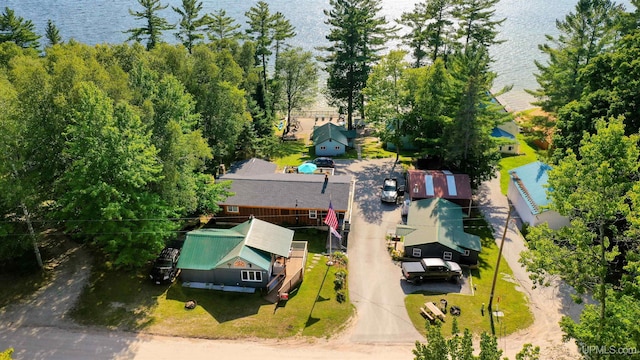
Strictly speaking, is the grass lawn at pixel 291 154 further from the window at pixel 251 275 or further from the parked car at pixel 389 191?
the window at pixel 251 275

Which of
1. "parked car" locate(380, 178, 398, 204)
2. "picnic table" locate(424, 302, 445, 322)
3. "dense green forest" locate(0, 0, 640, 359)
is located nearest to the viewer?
"dense green forest" locate(0, 0, 640, 359)

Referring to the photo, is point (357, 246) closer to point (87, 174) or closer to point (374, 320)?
point (374, 320)

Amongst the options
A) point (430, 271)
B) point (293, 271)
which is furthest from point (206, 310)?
point (430, 271)

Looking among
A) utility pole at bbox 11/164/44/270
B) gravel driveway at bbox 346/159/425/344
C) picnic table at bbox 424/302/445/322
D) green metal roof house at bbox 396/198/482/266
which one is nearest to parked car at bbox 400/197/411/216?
gravel driveway at bbox 346/159/425/344

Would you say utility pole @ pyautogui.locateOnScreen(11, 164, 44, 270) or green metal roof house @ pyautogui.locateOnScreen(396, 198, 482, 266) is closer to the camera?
utility pole @ pyautogui.locateOnScreen(11, 164, 44, 270)

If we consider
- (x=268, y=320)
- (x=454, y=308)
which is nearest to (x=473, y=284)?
(x=454, y=308)

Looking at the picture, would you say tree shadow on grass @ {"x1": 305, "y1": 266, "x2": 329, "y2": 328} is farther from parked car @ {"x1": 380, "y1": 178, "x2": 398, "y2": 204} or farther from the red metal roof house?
the red metal roof house
